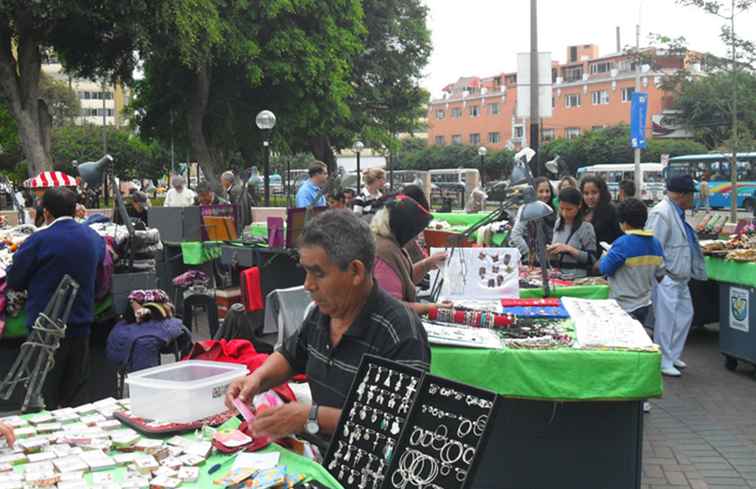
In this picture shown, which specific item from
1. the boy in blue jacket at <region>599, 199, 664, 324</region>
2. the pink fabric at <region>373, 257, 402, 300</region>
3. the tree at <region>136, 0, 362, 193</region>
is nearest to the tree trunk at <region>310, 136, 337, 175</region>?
the tree at <region>136, 0, 362, 193</region>

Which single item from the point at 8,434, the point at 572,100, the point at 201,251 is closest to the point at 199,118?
the point at 201,251

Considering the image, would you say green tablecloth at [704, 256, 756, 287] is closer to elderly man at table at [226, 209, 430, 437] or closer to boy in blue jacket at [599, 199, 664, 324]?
boy in blue jacket at [599, 199, 664, 324]

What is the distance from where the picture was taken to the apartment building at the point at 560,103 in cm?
7831

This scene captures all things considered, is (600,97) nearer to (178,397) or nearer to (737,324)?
(737,324)

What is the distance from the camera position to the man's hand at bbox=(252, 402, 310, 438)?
274 centimetres

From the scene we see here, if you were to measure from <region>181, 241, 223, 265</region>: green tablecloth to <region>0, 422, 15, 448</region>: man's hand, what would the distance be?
314 inches

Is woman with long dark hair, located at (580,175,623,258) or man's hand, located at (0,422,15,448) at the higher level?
woman with long dark hair, located at (580,175,623,258)

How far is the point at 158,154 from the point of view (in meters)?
62.8

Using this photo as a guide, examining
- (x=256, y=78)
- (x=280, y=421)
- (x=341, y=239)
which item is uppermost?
(x=256, y=78)

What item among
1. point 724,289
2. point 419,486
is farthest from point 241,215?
point 419,486

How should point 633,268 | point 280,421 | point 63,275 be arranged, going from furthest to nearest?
point 633,268
point 63,275
point 280,421

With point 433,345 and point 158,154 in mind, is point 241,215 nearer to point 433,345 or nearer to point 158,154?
point 433,345

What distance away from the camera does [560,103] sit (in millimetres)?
87375

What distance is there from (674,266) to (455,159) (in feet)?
235
